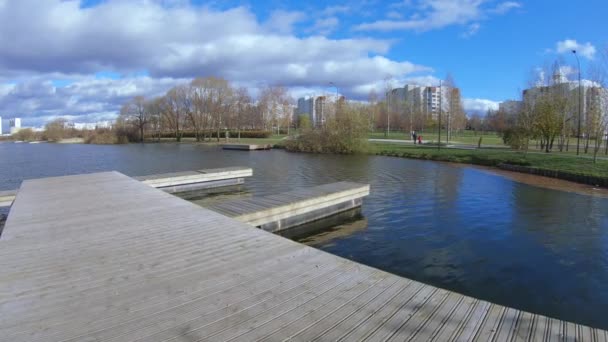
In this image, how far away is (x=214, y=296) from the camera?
351 centimetres

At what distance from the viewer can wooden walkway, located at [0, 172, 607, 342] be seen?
2918 mm

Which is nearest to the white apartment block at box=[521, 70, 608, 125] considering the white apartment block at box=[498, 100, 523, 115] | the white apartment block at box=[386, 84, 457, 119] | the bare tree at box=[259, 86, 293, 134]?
the white apartment block at box=[498, 100, 523, 115]

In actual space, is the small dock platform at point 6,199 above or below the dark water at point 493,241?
above

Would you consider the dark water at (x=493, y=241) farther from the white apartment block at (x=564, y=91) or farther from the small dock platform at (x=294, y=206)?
the white apartment block at (x=564, y=91)

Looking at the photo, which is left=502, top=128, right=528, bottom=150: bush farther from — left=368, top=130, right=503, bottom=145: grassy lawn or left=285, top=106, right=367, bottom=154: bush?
left=368, top=130, right=503, bottom=145: grassy lawn

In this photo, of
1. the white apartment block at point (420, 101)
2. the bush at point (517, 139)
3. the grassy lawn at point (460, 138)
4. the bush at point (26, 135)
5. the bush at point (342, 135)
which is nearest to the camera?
the bush at point (517, 139)

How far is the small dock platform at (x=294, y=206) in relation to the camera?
8.24m

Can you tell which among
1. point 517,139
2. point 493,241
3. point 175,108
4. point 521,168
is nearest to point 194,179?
point 493,241

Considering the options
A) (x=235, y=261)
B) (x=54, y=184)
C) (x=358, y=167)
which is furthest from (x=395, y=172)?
(x=235, y=261)

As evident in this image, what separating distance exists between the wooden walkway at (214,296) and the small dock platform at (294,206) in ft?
7.72

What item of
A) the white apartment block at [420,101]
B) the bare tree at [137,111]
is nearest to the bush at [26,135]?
the bare tree at [137,111]

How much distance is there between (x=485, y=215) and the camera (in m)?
10.5

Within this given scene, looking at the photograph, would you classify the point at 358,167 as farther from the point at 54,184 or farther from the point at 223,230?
the point at 223,230

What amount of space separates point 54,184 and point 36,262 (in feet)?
25.7
